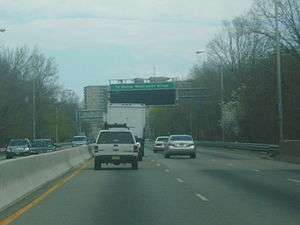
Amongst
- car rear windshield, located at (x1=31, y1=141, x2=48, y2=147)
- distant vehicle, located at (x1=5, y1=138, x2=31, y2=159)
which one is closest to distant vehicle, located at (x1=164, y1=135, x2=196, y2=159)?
distant vehicle, located at (x1=5, y1=138, x2=31, y2=159)

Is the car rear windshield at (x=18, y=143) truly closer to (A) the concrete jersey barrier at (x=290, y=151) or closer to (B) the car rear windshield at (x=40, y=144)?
(B) the car rear windshield at (x=40, y=144)

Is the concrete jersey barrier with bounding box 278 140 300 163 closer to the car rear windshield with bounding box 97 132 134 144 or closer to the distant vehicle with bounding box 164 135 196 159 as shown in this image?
the distant vehicle with bounding box 164 135 196 159

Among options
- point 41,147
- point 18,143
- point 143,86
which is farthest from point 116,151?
point 143,86

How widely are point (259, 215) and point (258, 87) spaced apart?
50.0 metres

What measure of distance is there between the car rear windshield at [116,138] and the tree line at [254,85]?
25203 mm

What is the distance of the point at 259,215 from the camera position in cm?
1463

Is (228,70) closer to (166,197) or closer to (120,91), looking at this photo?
(120,91)

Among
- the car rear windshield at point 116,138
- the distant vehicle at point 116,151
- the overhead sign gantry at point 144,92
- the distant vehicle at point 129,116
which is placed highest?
the overhead sign gantry at point 144,92

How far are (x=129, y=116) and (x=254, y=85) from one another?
A: 16836 mm

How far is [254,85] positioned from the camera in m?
65.6

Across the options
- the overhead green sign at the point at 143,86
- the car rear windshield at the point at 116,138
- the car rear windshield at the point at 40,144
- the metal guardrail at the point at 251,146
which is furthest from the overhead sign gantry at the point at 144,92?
the car rear windshield at the point at 116,138

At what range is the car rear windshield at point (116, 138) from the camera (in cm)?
3384

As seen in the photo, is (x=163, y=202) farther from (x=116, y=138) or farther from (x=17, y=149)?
(x=17, y=149)

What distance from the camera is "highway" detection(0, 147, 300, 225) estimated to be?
45.8ft
